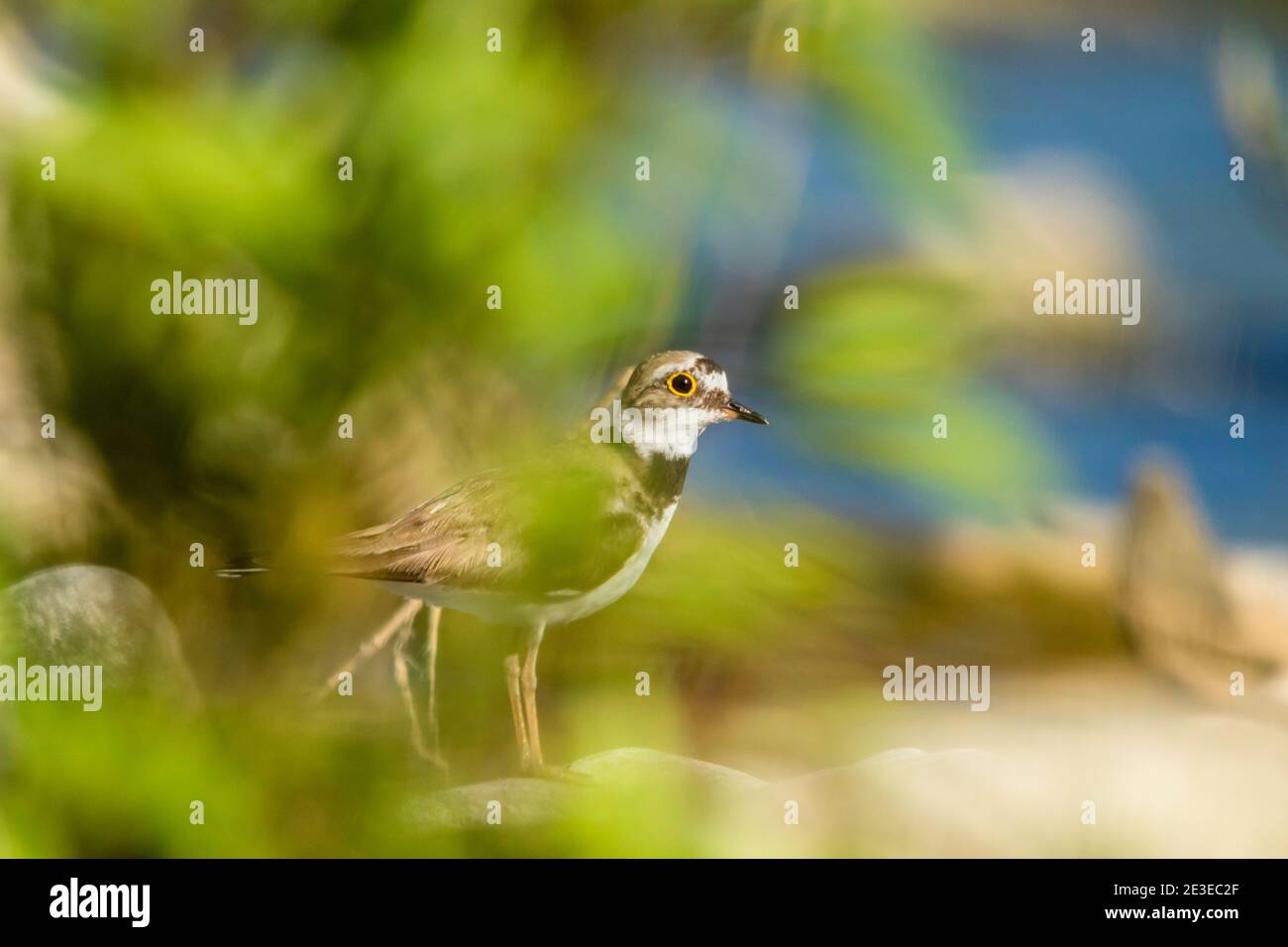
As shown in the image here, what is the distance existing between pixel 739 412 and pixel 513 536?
0.42 metres

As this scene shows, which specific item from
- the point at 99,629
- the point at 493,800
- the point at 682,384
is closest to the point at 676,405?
the point at 682,384

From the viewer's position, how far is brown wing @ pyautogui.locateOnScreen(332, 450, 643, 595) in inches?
18.0

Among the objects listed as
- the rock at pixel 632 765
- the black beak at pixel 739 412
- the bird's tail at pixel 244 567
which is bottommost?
the rock at pixel 632 765

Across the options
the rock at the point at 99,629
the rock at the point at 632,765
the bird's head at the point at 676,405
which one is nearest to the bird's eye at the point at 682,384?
the bird's head at the point at 676,405

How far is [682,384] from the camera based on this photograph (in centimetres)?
93

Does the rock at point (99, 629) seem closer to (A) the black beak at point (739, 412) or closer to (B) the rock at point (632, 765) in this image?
(B) the rock at point (632, 765)

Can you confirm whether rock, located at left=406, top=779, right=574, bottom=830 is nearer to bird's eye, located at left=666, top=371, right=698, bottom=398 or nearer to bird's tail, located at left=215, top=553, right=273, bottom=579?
bird's tail, located at left=215, top=553, right=273, bottom=579

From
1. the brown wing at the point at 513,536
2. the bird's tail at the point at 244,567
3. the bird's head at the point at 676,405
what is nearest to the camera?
the brown wing at the point at 513,536

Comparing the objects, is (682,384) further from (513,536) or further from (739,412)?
(513,536)

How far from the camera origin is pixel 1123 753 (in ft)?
3.91

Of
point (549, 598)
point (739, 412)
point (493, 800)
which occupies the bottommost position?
point (493, 800)

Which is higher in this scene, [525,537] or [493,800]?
[525,537]

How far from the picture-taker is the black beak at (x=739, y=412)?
0.89 metres
